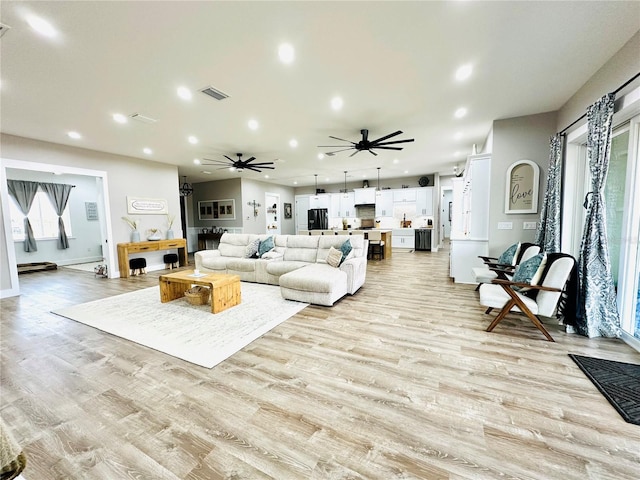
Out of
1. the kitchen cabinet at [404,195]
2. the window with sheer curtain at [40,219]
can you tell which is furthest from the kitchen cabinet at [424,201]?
the window with sheer curtain at [40,219]

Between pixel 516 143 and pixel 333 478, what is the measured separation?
16.9 ft

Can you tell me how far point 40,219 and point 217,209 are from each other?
5.03 meters

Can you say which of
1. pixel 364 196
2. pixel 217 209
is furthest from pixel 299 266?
pixel 217 209

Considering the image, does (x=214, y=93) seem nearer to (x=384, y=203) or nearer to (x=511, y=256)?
(x=511, y=256)

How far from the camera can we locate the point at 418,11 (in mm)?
1995

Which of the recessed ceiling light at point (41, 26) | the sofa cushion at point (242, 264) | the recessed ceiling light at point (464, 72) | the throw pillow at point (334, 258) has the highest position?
the recessed ceiling light at point (41, 26)

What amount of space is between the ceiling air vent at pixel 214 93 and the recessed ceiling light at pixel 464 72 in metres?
2.88

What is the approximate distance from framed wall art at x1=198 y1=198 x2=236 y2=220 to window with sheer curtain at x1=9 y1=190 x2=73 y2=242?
414 cm

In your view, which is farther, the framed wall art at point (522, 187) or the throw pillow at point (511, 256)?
the framed wall art at point (522, 187)

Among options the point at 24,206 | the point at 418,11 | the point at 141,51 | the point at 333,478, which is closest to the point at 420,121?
the point at 418,11

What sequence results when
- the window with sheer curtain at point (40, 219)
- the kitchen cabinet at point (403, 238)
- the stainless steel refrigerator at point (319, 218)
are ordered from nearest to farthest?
the window with sheer curtain at point (40, 219) → the kitchen cabinet at point (403, 238) → the stainless steel refrigerator at point (319, 218)

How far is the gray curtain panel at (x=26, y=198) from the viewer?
693 cm

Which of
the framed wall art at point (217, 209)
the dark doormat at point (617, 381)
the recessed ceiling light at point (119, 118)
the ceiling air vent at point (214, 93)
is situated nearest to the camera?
the dark doormat at point (617, 381)

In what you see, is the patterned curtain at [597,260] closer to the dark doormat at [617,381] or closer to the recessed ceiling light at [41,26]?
the dark doormat at [617,381]
